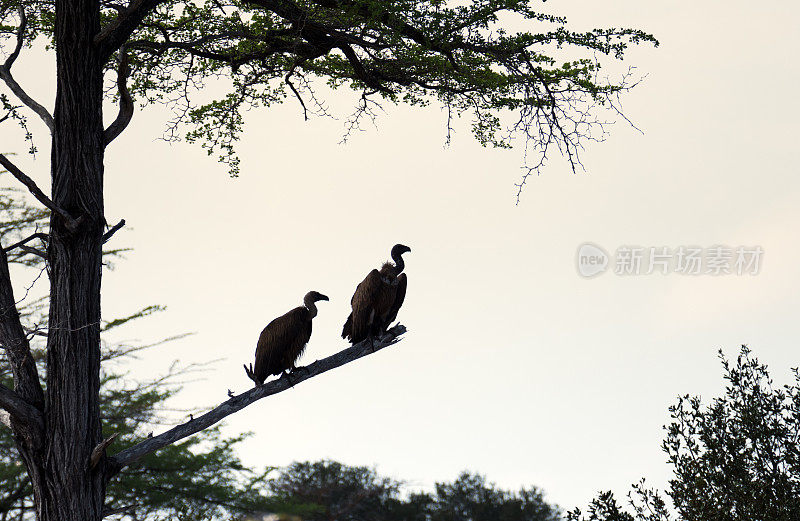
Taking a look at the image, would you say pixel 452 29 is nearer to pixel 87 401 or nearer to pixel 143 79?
pixel 143 79

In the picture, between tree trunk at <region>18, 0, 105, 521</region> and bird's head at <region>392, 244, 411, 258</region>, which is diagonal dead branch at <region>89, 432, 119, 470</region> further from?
bird's head at <region>392, 244, 411, 258</region>

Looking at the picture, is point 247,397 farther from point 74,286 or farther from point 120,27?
point 120,27

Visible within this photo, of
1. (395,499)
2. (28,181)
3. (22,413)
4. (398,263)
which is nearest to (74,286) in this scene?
(28,181)

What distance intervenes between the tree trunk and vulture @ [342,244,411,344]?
226 centimetres

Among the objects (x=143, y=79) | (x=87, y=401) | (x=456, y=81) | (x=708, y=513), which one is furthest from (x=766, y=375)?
(x=143, y=79)

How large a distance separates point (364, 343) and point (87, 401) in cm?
229

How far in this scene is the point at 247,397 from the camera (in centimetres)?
701

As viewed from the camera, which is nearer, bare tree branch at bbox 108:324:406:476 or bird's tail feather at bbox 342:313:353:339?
bare tree branch at bbox 108:324:406:476

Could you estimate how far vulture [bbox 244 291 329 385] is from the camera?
7.64 metres

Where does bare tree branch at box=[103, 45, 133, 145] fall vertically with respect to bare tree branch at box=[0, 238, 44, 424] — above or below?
above

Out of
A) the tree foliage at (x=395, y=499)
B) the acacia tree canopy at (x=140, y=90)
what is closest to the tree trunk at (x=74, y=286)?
the acacia tree canopy at (x=140, y=90)

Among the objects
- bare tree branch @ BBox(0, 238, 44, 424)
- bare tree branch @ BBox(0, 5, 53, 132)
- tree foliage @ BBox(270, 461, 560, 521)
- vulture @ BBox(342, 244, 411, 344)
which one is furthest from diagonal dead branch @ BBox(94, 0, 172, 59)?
tree foliage @ BBox(270, 461, 560, 521)

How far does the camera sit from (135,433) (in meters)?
18.0

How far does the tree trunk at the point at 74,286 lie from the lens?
660 cm
